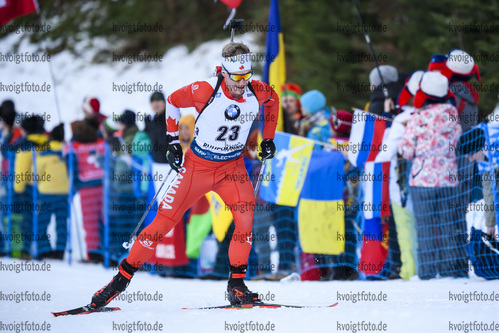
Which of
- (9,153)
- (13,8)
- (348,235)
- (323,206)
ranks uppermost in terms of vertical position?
(13,8)

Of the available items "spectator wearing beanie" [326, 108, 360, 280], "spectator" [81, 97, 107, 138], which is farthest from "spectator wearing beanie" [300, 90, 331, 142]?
"spectator" [81, 97, 107, 138]

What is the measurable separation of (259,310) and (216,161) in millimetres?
1342

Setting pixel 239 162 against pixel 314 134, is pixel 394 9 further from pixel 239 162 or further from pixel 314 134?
pixel 239 162

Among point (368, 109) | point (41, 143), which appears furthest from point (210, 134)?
point (41, 143)

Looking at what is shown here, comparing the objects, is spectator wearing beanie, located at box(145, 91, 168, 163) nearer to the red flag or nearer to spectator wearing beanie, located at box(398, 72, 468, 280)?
the red flag

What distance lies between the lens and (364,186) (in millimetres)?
7488

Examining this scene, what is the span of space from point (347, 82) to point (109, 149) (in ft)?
18.4

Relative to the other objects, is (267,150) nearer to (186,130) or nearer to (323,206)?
(323,206)

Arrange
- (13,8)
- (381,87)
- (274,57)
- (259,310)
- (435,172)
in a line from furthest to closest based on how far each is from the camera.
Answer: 1. (274,57)
2. (13,8)
3. (381,87)
4. (435,172)
5. (259,310)

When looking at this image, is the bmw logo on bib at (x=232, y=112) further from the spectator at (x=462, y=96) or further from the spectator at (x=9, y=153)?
the spectator at (x=9, y=153)

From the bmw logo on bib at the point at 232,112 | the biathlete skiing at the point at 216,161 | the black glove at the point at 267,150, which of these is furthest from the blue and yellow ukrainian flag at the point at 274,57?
the bmw logo on bib at the point at 232,112

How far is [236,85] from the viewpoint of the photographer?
5566 millimetres

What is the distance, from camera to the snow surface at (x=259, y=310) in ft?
15.0

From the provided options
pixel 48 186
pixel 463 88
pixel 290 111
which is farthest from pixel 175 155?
pixel 48 186
